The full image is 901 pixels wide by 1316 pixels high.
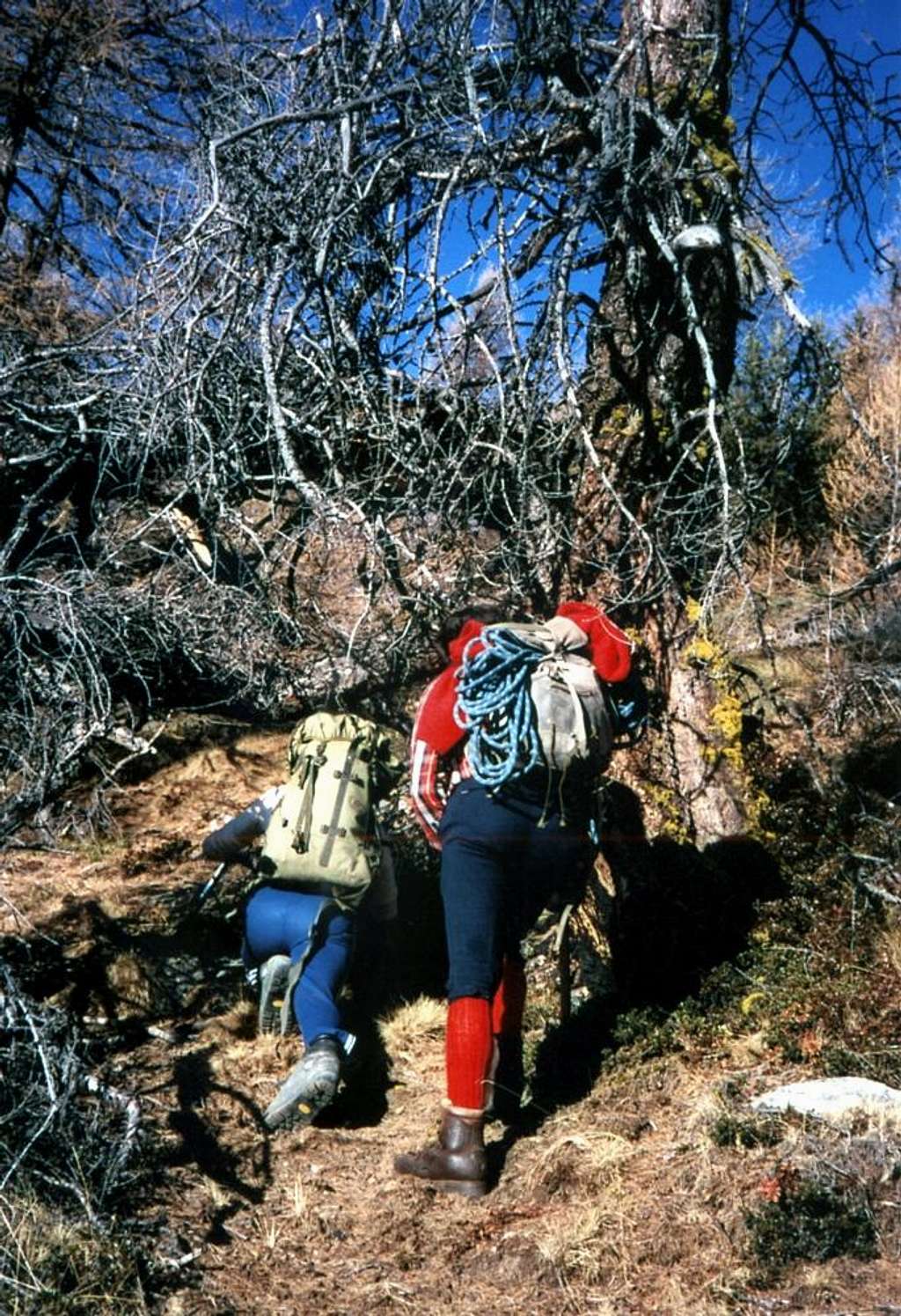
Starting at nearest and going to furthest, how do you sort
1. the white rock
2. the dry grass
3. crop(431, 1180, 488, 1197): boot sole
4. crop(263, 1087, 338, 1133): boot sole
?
the dry grass < the white rock < crop(431, 1180, 488, 1197): boot sole < crop(263, 1087, 338, 1133): boot sole

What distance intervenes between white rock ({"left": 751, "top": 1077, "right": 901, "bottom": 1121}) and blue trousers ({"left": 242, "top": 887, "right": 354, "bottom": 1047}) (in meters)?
1.66

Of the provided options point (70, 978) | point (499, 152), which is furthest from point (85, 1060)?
point (499, 152)

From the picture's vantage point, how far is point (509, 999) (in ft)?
15.3

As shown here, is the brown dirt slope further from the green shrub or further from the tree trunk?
the tree trunk

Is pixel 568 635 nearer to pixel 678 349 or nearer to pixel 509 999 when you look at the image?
pixel 509 999

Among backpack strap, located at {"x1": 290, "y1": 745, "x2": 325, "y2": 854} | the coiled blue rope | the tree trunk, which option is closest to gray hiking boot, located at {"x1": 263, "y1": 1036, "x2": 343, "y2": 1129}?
backpack strap, located at {"x1": 290, "y1": 745, "x2": 325, "y2": 854}

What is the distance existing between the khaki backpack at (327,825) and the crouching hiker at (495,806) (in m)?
0.58

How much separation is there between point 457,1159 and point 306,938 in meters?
1.18

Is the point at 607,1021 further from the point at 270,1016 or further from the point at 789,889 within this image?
the point at 270,1016

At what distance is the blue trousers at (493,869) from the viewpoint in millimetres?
4273

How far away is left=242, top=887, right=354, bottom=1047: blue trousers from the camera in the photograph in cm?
490

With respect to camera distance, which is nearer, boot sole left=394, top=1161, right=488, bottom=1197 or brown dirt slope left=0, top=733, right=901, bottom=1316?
brown dirt slope left=0, top=733, right=901, bottom=1316

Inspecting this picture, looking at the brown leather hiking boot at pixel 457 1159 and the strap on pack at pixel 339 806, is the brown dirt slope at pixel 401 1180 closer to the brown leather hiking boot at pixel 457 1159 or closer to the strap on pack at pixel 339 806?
the brown leather hiking boot at pixel 457 1159

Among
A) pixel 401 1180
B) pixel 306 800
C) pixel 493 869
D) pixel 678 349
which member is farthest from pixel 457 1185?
pixel 678 349
